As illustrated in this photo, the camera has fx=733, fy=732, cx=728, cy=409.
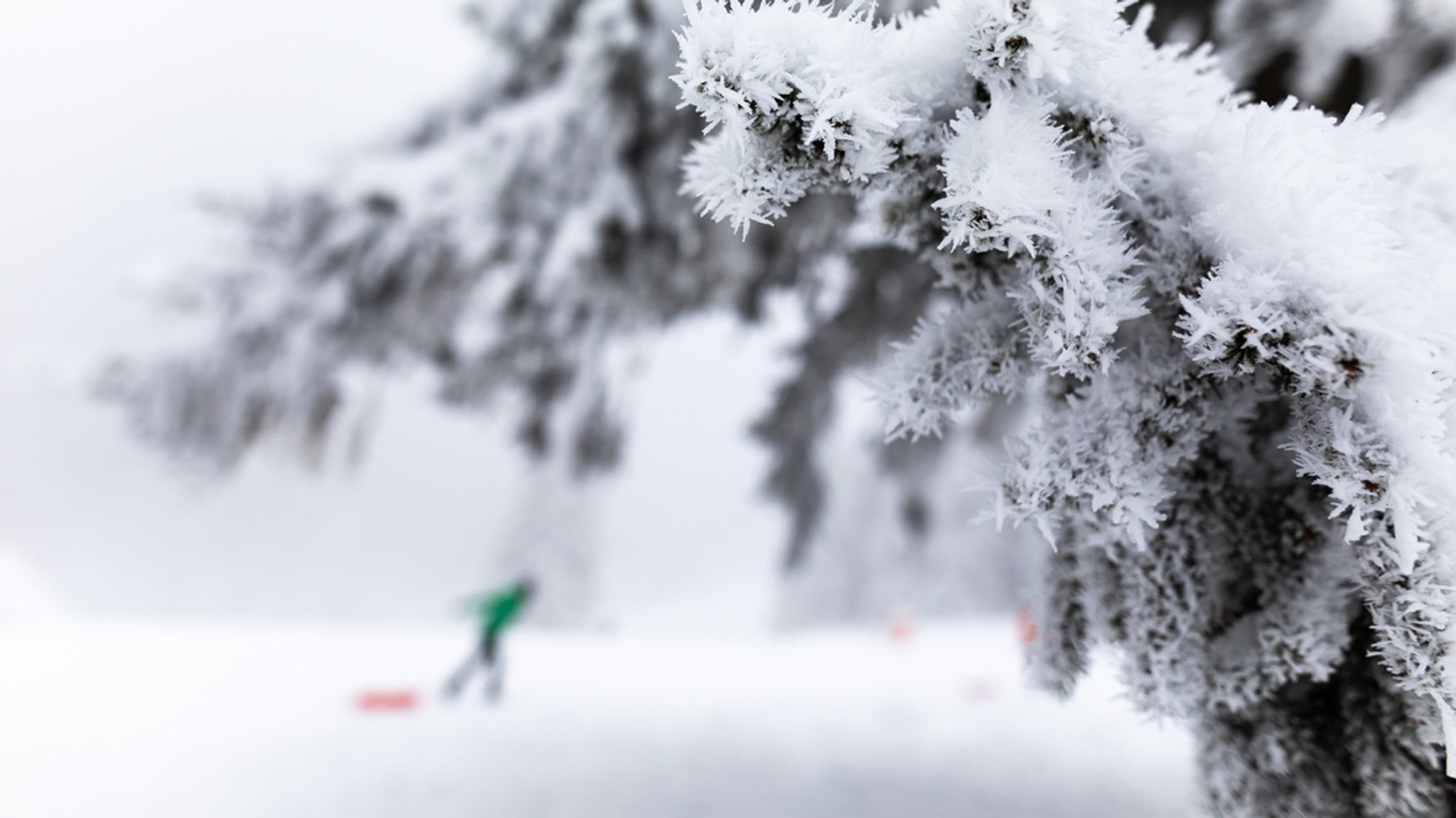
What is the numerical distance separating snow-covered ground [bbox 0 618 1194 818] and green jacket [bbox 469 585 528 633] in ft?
1.92

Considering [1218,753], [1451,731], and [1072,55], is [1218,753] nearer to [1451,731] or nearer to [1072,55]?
[1451,731]

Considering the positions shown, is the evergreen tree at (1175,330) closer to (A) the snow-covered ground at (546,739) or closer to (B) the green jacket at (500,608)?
(A) the snow-covered ground at (546,739)

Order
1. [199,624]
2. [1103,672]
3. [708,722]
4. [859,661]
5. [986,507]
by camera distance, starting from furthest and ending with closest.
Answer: [199,624] → [859,661] → [1103,672] → [708,722] → [986,507]

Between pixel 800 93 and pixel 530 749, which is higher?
pixel 800 93

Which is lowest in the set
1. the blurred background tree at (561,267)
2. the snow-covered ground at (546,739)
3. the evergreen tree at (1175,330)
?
the snow-covered ground at (546,739)

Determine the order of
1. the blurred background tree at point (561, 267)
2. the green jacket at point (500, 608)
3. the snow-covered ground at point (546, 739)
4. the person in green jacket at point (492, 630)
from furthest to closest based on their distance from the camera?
the green jacket at point (500, 608)
the person in green jacket at point (492, 630)
the snow-covered ground at point (546, 739)
the blurred background tree at point (561, 267)

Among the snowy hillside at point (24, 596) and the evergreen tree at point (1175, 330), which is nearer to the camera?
the evergreen tree at point (1175, 330)

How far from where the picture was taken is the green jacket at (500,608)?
5914 mm

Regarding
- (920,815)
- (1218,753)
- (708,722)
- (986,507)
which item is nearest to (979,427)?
(920,815)

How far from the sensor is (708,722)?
4711 millimetres

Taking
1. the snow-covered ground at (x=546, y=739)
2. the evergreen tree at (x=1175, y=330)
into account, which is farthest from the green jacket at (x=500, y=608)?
the evergreen tree at (x=1175, y=330)

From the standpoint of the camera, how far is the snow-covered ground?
3312mm

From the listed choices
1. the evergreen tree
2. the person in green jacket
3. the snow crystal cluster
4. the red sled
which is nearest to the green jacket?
the person in green jacket

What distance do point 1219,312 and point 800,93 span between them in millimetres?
479
